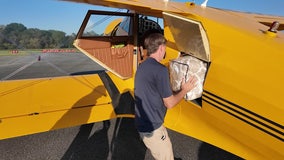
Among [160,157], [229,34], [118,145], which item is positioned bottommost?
[118,145]

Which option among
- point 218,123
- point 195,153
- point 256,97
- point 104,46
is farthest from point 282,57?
point 104,46

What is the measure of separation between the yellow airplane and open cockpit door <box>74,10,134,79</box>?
2 centimetres

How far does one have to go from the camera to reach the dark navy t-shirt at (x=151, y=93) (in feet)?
6.31

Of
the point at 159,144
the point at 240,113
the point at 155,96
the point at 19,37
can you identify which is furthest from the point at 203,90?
the point at 19,37

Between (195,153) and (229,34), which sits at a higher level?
(229,34)

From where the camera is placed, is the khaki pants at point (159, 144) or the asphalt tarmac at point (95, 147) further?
the asphalt tarmac at point (95, 147)

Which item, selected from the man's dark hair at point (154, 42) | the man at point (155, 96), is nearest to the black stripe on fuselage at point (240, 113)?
the man at point (155, 96)

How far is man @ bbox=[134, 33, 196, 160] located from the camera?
193 centimetres

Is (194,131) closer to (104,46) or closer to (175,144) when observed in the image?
A: (175,144)

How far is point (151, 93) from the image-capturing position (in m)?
2.00

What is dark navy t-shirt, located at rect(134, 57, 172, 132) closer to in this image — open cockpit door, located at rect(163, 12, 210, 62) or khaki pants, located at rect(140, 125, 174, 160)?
khaki pants, located at rect(140, 125, 174, 160)

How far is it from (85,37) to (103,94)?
46.1 inches

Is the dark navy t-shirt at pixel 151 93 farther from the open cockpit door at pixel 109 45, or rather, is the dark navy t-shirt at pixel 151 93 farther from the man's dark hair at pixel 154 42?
the open cockpit door at pixel 109 45

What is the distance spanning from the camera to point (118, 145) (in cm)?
355
